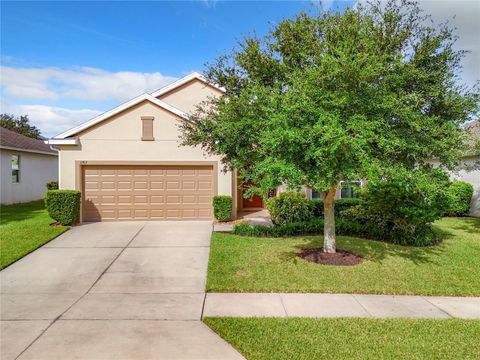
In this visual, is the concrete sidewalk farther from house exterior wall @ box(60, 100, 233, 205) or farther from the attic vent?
the attic vent

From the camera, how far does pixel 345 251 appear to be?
30.3 feet

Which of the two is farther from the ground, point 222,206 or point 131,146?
point 131,146

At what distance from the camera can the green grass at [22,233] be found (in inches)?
360

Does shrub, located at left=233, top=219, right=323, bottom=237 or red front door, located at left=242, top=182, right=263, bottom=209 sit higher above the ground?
red front door, located at left=242, top=182, right=263, bottom=209

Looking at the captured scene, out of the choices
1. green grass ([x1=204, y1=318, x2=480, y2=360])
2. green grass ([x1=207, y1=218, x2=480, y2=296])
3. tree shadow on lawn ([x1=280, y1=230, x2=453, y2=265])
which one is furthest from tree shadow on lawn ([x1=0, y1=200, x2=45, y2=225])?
green grass ([x1=204, y1=318, x2=480, y2=360])

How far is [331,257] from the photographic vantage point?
8.63 metres

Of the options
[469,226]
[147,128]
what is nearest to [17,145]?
[147,128]

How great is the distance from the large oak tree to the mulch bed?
0.30 m

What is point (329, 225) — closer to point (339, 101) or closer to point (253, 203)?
point (339, 101)

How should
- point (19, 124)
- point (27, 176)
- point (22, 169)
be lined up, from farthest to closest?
point (19, 124)
point (27, 176)
point (22, 169)

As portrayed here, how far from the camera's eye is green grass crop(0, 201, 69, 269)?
9.15 m

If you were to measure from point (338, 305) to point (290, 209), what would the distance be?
23.2 feet

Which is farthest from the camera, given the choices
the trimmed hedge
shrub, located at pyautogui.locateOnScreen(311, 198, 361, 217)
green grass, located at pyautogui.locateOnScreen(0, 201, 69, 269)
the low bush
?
shrub, located at pyautogui.locateOnScreen(311, 198, 361, 217)

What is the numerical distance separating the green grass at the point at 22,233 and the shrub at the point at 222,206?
5.69 meters
